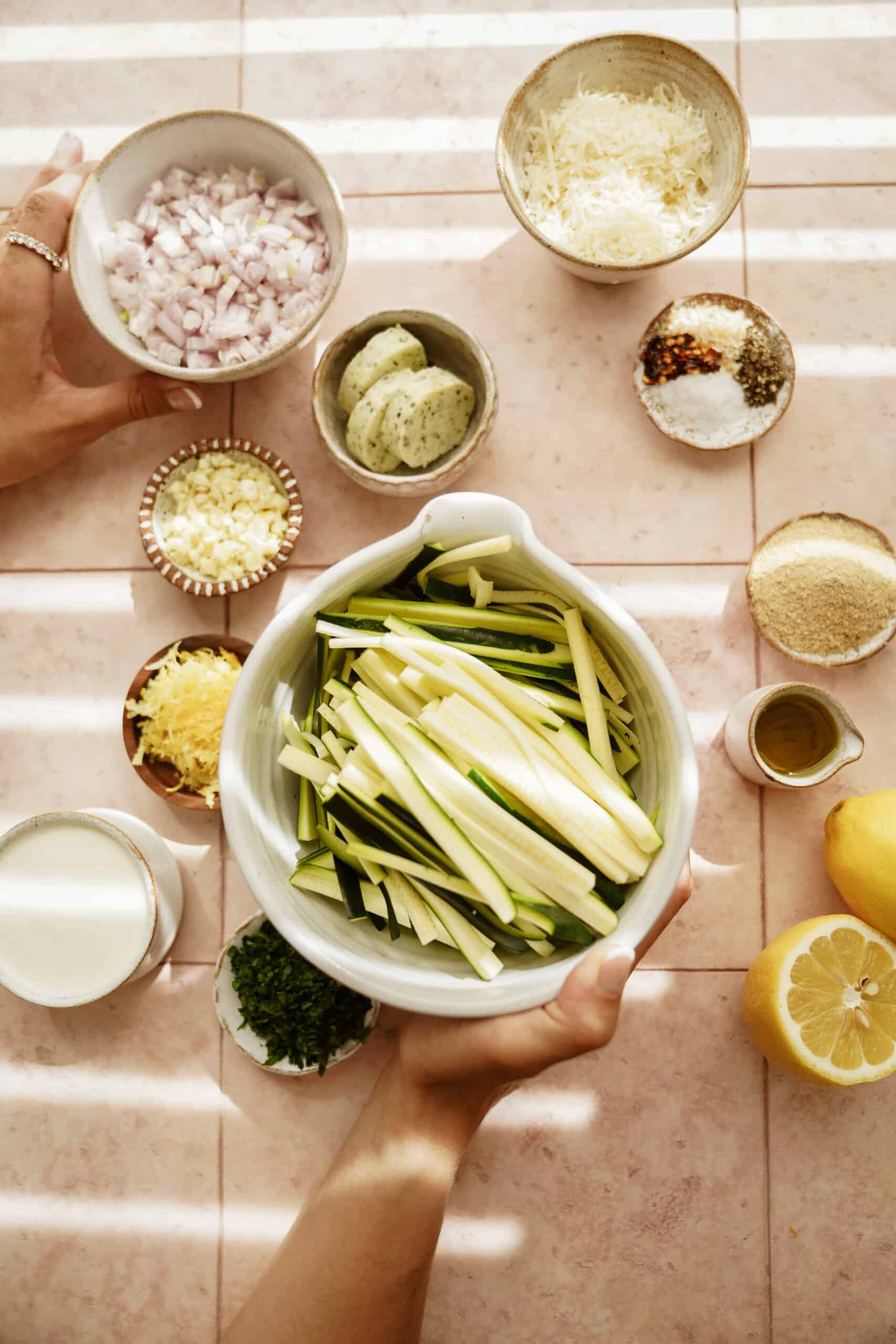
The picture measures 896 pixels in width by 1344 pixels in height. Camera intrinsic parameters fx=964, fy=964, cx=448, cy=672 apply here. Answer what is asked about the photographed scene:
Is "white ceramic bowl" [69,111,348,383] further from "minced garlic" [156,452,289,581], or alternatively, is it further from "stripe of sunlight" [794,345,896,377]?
"stripe of sunlight" [794,345,896,377]

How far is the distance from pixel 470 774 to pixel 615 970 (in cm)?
29

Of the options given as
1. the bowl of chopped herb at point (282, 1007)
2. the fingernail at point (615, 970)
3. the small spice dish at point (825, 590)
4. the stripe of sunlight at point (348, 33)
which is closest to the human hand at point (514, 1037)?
the fingernail at point (615, 970)

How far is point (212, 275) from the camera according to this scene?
5.48 ft

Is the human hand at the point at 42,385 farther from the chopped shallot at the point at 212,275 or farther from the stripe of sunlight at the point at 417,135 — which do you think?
the stripe of sunlight at the point at 417,135

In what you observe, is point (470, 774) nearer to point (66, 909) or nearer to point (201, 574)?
point (201, 574)

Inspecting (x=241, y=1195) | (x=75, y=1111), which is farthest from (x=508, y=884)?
(x=75, y=1111)

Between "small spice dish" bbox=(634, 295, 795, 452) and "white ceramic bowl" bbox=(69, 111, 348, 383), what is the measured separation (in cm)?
60

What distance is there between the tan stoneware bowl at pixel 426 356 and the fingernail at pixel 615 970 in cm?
86

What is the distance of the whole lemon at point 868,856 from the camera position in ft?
5.16

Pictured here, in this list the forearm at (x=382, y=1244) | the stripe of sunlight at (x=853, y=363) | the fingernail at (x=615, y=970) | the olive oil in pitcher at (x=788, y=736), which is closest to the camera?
the fingernail at (x=615, y=970)

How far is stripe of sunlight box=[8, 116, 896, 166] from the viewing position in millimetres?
1847

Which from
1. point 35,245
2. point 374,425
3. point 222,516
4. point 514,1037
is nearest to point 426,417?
point 374,425

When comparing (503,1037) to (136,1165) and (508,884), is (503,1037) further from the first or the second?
(136,1165)

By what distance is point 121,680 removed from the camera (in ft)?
6.01
